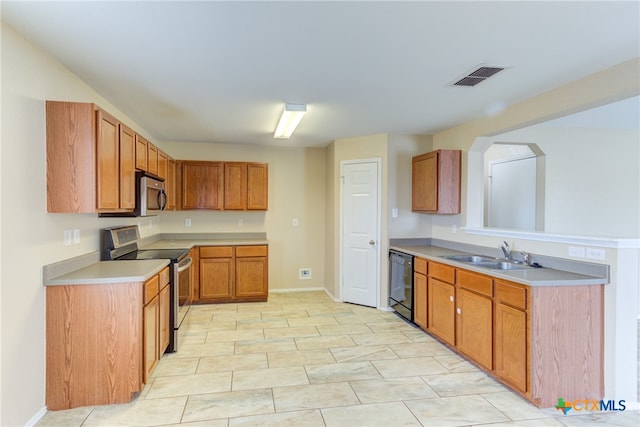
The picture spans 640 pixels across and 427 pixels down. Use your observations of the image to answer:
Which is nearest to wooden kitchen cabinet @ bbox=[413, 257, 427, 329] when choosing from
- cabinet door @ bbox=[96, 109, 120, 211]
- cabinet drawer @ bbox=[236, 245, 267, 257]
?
cabinet drawer @ bbox=[236, 245, 267, 257]

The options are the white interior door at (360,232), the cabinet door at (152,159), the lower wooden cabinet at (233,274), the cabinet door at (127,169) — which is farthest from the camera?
the lower wooden cabinet at (233,274)

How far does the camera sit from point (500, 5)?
179 cm

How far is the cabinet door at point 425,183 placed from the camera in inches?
167

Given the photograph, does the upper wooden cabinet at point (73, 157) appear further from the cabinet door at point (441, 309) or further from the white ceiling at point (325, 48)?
the cabinet door at point (441, 309)

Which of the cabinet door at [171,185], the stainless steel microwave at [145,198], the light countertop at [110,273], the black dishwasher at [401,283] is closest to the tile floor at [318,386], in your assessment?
the black dishwasher at [401,283]

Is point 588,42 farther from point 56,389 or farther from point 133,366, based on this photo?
point 56,389

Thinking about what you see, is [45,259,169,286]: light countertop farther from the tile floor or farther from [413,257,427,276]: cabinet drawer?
[413,257,427,276]: cabinet drawer

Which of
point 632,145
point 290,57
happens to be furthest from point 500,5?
point 632,145

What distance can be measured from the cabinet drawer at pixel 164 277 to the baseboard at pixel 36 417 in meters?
1.09

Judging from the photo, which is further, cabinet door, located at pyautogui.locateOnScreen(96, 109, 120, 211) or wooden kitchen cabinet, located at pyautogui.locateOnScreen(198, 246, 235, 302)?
wooden kitchen cabinet, located at pyautogui.locateOnScreen(198, 246, 235, 302)

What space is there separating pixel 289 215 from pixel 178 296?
2.63m

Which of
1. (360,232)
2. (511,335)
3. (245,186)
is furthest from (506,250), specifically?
(245,186)

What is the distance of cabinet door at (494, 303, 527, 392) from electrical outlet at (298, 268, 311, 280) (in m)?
3.53

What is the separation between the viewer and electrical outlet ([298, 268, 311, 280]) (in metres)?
5.93
